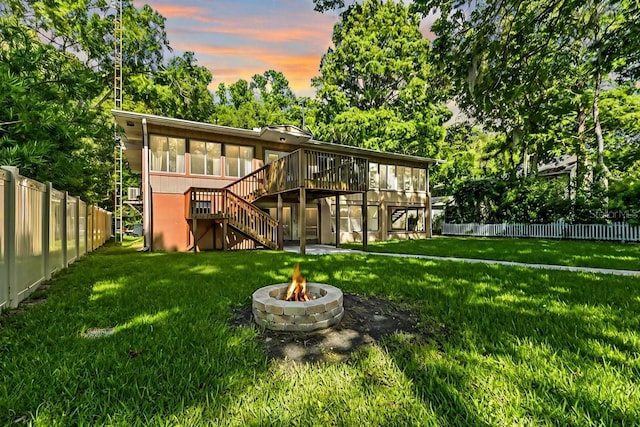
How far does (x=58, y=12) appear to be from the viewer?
16.6m

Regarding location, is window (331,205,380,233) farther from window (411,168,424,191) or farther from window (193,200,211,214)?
window (193,200,211,214)

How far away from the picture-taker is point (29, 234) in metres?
4.15

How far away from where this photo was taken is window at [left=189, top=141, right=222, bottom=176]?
11656 mm

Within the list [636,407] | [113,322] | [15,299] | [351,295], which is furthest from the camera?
[351,295]

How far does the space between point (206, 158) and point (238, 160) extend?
1304 millimetres

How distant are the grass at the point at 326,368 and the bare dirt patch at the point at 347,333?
5.0 inches

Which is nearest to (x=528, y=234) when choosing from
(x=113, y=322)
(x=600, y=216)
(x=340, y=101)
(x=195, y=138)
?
(x=600, y=216)

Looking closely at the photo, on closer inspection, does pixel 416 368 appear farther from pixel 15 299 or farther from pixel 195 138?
pixel 195 138

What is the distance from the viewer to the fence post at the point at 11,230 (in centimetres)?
342

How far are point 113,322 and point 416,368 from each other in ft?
10.6

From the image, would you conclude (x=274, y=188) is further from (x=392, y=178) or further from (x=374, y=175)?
(x=392, y=178)

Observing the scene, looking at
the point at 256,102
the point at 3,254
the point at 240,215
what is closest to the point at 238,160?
the point at 240,215

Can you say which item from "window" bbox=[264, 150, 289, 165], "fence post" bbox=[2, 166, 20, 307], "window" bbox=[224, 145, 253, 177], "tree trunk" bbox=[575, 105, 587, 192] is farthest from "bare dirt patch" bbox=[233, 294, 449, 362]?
"tree trunk" bbox=[575, 105, 587, 192]

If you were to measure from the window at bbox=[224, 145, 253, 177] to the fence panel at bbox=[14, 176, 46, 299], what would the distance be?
7.71 meters
